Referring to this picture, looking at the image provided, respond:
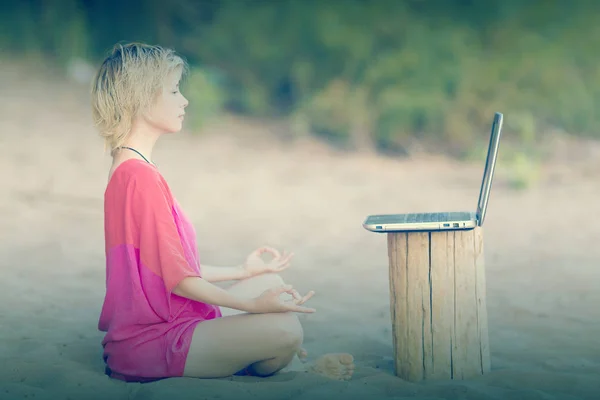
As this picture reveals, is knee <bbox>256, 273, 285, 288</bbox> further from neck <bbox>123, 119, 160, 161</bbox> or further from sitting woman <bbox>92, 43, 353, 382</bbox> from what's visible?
neck <bbox>123, 119, 160, 161</bbox>

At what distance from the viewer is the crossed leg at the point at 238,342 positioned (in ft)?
9.61

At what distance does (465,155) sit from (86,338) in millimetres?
6246

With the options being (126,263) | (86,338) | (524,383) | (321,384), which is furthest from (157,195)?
(524,383)

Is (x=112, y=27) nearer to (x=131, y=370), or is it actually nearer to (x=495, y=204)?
→ (x=495, y=204)

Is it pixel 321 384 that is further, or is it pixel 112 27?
pixel 112 27

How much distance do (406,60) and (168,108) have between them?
6.64 meters

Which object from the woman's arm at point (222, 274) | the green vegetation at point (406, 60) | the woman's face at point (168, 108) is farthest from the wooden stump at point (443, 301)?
the green vegetation at point (406, 60)

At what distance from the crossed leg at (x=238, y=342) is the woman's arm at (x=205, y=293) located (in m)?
0.09

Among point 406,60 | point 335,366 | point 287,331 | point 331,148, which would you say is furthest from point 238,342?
point 406,60

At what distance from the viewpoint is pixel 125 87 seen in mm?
3004

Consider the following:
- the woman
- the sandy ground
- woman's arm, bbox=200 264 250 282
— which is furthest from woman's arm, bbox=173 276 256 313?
woman's arm, bbox=200 264 250 282

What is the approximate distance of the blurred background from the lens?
4793 millimetres

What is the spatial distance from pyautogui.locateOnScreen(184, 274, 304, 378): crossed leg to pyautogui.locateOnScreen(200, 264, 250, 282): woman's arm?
16.5 inches

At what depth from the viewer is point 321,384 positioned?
303 cm
